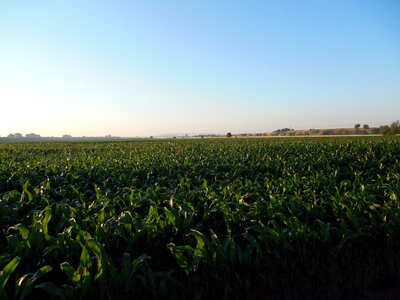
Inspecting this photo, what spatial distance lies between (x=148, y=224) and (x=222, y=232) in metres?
1.67

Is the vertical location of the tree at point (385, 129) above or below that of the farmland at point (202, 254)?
above

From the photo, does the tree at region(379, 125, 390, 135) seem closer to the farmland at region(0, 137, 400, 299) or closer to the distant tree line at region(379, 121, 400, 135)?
the distant tree line at region(379, 121, 400, 135)

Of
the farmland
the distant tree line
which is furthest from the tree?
the farmland

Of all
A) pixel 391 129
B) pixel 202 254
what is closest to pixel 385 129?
pixel 391 129

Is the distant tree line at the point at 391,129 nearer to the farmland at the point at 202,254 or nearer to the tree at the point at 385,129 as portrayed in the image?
the tree at the point at 385,129

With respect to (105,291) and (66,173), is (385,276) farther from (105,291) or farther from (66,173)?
(66,173)

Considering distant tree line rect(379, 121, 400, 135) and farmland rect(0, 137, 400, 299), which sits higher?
distant tree line rect(379, 121, 400, 135)

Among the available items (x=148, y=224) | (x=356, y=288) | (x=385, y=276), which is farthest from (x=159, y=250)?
(x=385, y=276)

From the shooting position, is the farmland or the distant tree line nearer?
the farmland

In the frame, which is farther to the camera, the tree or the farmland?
the tree

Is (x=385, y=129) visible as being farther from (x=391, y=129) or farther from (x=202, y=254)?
(x=202, y=254)

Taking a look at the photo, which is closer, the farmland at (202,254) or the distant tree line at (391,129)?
the farmland at (202,254)

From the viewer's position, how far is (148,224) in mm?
3807

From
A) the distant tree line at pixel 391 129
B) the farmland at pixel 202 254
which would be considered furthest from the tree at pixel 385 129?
the farmland at pixel 202 254
